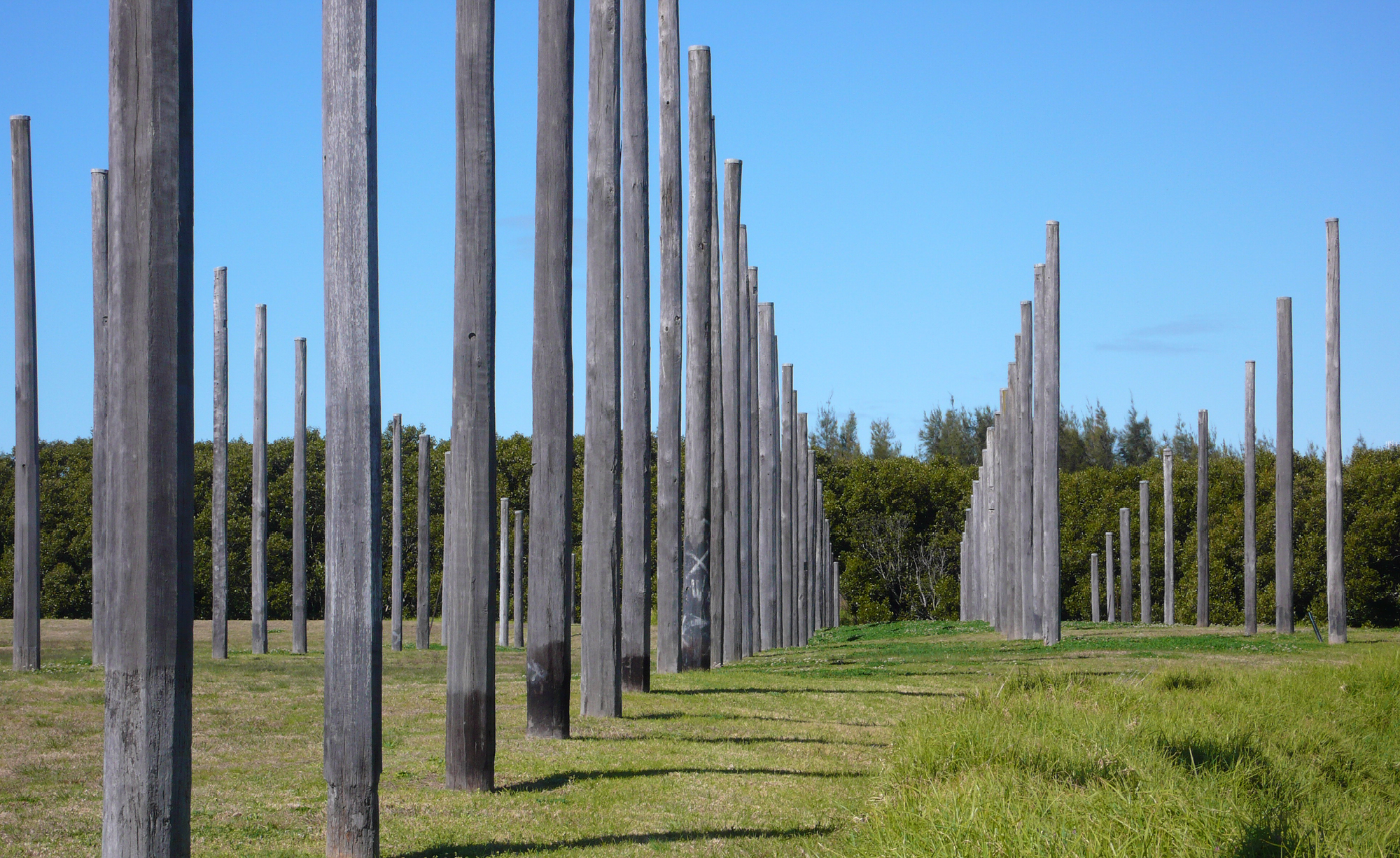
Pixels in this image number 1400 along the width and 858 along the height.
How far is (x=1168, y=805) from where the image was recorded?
546 centimetres

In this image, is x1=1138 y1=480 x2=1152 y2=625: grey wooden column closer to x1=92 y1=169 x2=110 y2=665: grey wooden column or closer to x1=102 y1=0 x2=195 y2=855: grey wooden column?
x1=92 y1=169 x2=110 y2=665: grey wooden column

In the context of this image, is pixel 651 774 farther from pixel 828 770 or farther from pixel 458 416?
pixel 458 416

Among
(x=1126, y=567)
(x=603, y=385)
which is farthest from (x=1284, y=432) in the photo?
(x=1126, y=567)

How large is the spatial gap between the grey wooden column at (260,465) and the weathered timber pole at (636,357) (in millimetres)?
8541

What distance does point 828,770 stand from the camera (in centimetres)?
799

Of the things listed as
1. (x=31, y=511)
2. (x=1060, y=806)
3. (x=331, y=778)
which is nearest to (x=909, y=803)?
(x=1060, y=806)

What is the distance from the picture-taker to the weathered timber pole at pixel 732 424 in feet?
56.5

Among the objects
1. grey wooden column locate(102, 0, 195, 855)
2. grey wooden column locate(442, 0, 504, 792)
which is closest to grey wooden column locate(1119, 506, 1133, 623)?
grey wooden column locate(442, 0, 504, 792)

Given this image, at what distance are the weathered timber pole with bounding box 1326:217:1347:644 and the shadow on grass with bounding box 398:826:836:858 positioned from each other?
15234 mm

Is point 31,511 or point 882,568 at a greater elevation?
point 31,511

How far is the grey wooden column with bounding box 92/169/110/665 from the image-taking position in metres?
14.2

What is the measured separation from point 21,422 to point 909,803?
39.0 ft

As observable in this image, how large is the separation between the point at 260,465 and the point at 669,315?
26.3 feet

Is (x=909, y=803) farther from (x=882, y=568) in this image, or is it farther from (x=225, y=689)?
(x=882, y=568)
